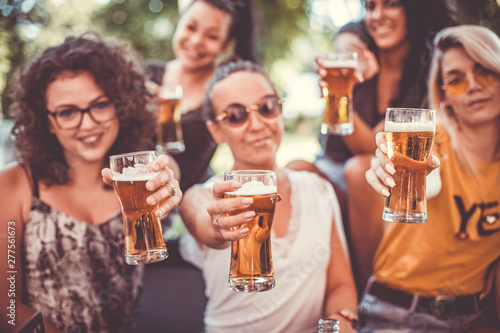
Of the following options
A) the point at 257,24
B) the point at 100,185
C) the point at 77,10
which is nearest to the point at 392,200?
the point at 100,185

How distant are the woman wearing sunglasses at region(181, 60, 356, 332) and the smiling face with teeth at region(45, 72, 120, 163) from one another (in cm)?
48

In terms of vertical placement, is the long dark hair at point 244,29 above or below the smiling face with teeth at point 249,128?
above

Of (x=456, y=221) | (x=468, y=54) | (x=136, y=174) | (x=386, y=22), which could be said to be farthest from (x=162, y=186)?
(x=386, y=22)

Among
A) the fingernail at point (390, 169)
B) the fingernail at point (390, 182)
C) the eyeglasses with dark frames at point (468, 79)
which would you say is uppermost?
the eyeglasses with dark frames at point (468, 79)

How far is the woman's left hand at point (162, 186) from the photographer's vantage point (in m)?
1.72

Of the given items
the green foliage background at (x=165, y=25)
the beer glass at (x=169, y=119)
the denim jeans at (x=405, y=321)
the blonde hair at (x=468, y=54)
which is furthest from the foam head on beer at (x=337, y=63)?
the green foliage background at (x=165, y=25)

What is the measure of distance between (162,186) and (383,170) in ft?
2.63

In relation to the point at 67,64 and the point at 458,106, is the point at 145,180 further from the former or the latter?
the point at 458,106

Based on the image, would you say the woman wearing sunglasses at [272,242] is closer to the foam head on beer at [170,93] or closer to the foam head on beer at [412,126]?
the foam head on beer at [170,93]

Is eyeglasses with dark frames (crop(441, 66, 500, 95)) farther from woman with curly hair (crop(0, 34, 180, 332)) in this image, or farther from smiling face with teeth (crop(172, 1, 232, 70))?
smiling face with teeth (crop(172, 1, 232, 70))

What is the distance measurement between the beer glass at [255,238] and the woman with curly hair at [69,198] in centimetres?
66

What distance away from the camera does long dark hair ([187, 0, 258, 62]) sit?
3.90 meters

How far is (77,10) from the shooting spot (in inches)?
269

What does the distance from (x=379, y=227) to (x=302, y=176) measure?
2.25 feet
